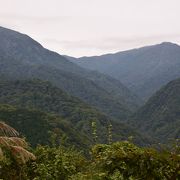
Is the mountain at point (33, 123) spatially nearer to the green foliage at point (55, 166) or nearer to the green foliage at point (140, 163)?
the green foliage at point (55, 166)

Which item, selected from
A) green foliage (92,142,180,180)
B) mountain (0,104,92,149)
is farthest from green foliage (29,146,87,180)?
mountain (0,104,92,149)

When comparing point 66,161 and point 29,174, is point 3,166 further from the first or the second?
point 66,161

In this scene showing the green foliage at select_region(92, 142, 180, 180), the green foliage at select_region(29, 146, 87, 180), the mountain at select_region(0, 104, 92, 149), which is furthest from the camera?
the mountain at select_region(0, 104, 92, 149)

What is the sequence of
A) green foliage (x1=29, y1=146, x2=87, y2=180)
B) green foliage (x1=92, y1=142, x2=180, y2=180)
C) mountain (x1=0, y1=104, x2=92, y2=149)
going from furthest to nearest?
mountain (x1=0, y1=104, x2=92, y2=149), green foliage (x1=29, y1=146, x2=87, y2=180), green foliage (x1=92, y1=142, x2=180, y2=180)

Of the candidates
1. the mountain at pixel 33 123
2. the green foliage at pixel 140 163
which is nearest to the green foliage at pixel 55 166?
the green foliage at pixel 140 163

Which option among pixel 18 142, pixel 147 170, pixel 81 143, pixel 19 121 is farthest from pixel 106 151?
pixel 19 121

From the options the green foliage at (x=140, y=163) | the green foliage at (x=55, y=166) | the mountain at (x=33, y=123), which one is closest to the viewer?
the green foliage at (x=140, y=163)

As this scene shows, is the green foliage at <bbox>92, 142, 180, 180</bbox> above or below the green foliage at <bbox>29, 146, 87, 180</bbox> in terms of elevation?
above

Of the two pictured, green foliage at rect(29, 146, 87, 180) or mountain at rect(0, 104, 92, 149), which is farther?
mountain at rect(0, 104, 92, 149)

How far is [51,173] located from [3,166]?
1.85m

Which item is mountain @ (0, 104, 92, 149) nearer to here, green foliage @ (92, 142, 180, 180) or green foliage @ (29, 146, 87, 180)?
green foliage @ (29, 146, 87, 180)

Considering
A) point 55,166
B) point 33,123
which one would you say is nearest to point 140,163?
point 55,166

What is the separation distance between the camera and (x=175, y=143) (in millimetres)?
9375

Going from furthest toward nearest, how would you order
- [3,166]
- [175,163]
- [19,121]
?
[19,121]
[3,166]
[175,163]
